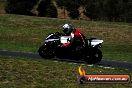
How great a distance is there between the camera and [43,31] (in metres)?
44.8

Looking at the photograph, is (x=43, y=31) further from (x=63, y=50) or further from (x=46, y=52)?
(x=63, y=50)

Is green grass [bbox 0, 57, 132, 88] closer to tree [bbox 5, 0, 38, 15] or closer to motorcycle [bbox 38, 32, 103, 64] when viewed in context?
motorcycle [bbox 38, 32, 103, 64]

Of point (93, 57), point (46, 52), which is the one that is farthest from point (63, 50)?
point (93, 57)

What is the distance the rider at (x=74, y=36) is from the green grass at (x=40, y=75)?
379 centimetres

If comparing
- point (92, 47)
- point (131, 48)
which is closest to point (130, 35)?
point (131, 48)

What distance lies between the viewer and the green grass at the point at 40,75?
577 inches

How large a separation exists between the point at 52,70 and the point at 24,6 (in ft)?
176

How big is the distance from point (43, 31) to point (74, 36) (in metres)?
22.2

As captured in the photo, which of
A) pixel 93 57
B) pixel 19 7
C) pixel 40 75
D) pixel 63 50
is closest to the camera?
pixel 40 75

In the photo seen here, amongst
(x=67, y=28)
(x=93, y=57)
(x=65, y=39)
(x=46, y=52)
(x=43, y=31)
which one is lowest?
(x=43, y=31)

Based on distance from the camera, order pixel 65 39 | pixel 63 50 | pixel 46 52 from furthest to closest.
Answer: pixel 46 52, pixel 63 50, pixel 65 39

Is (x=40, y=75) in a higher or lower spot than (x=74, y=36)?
lower

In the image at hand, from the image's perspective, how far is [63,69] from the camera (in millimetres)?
18000

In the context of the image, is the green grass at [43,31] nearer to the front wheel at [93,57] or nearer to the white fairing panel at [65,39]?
the white fairing panel at [65,39]
